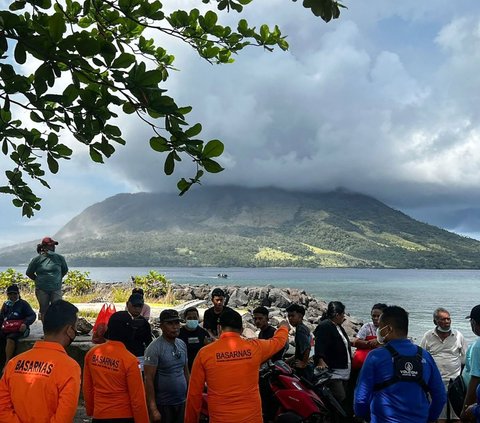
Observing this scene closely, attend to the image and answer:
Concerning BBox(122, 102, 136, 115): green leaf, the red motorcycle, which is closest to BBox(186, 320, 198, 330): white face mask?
the red motorcycle

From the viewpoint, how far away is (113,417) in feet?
13.9

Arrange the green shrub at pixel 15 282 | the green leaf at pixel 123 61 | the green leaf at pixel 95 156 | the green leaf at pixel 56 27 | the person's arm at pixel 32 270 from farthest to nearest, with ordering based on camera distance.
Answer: the green shrub at pixel 15 282, the person's arm at pixel 32 270, the green leaf at pixel 95 156, the green leaf at pixel 123 61, the green leaf at pixel 56 27

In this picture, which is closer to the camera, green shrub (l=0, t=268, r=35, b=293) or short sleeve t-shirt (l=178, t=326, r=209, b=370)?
short sleeve t-shirt (l=178, t=326, r=209, b=370)

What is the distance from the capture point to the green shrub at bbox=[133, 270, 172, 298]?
22.0 m

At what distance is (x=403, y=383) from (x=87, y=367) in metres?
2.65

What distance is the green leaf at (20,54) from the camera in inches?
108

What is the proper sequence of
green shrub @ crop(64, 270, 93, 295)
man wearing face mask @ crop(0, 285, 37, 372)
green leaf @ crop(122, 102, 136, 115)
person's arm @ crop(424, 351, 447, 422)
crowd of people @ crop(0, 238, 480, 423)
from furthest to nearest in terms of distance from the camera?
1. green shrub @ crop(64, 270, 93, 295)
2. man wearing face mask @ crop(0, 285, 37, 372)
3. person's arm @ crop(424, 351, 447, 422)
4. green leaf @ crop(122, 102, 136, 115)
5. crowd of people @ crop(0, 238, 480, 423)

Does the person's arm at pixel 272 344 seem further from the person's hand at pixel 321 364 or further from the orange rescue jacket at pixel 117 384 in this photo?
the person's hand at pixel 321 364

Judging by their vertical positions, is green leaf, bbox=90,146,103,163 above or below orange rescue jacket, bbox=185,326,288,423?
above

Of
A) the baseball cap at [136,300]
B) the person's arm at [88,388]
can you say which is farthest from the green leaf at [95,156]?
the baseball cap at [136,300]

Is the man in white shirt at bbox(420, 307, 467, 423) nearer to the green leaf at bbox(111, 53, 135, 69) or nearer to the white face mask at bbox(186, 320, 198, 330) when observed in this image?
the white face mask at bbox(186, 320, 198, 330)

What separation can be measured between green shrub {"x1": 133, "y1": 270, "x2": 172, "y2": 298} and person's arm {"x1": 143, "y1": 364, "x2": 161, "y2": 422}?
1718 cm

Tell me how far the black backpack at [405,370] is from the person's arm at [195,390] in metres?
1.39

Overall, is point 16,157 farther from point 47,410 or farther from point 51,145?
point 47,410
